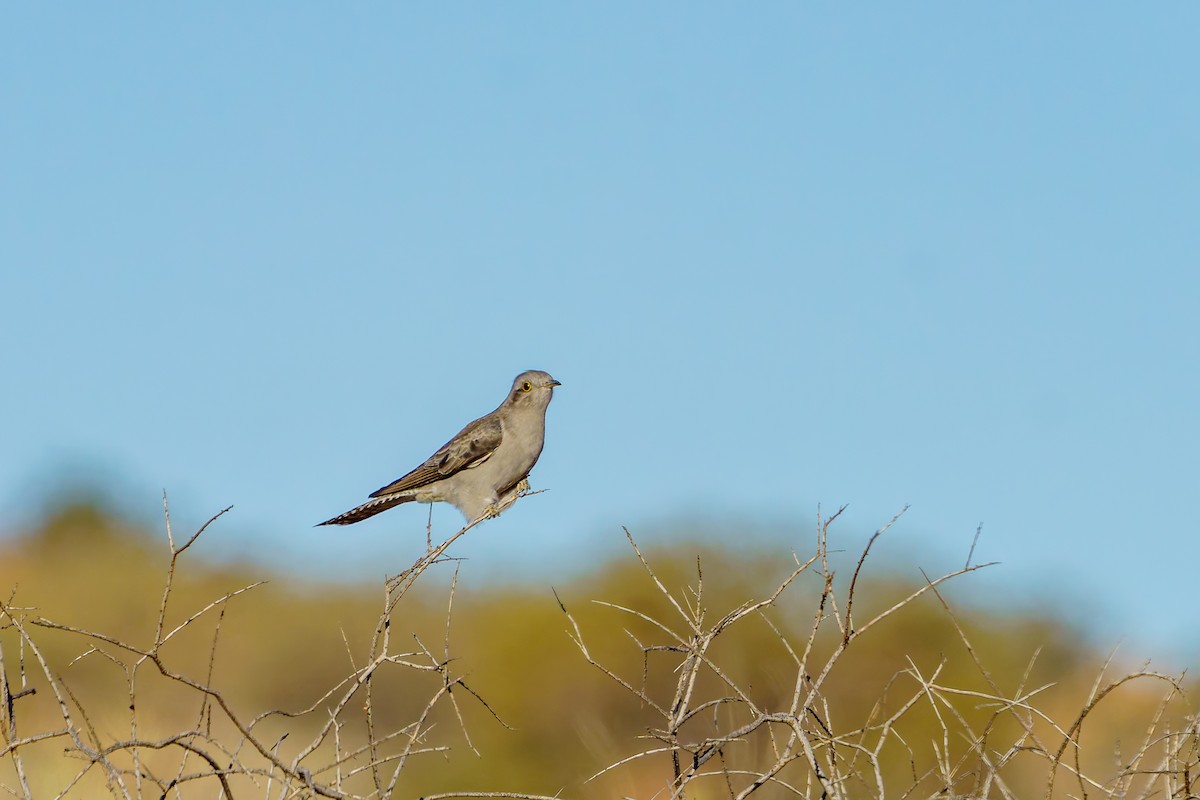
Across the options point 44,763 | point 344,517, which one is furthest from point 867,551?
point 44,763

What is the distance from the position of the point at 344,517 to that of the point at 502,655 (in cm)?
2089

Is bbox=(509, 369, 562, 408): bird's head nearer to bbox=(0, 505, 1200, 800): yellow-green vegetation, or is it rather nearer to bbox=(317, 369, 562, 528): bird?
bbox=(317, 369, 562, 528): bird

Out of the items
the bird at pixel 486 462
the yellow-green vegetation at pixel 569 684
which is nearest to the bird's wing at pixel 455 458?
the bird at pixel 486 462

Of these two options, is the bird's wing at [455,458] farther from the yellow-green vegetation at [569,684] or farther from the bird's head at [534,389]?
the yellow-green vegetation at [569,684]

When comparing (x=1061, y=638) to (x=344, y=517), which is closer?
(x=344, y=517)

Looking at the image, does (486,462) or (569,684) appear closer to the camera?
(486,462)

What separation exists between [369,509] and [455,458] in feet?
3.28

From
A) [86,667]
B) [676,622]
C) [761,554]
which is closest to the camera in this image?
[676,622]

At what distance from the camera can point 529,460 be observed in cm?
1249

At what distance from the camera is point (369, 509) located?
39.3 ft

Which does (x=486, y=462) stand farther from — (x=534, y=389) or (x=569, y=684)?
(x=569, y=684)

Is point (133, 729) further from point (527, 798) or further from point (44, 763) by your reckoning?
point (44, 763)

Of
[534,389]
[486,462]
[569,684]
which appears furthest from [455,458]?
[569,684]

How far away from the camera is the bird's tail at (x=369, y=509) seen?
11.7 m
